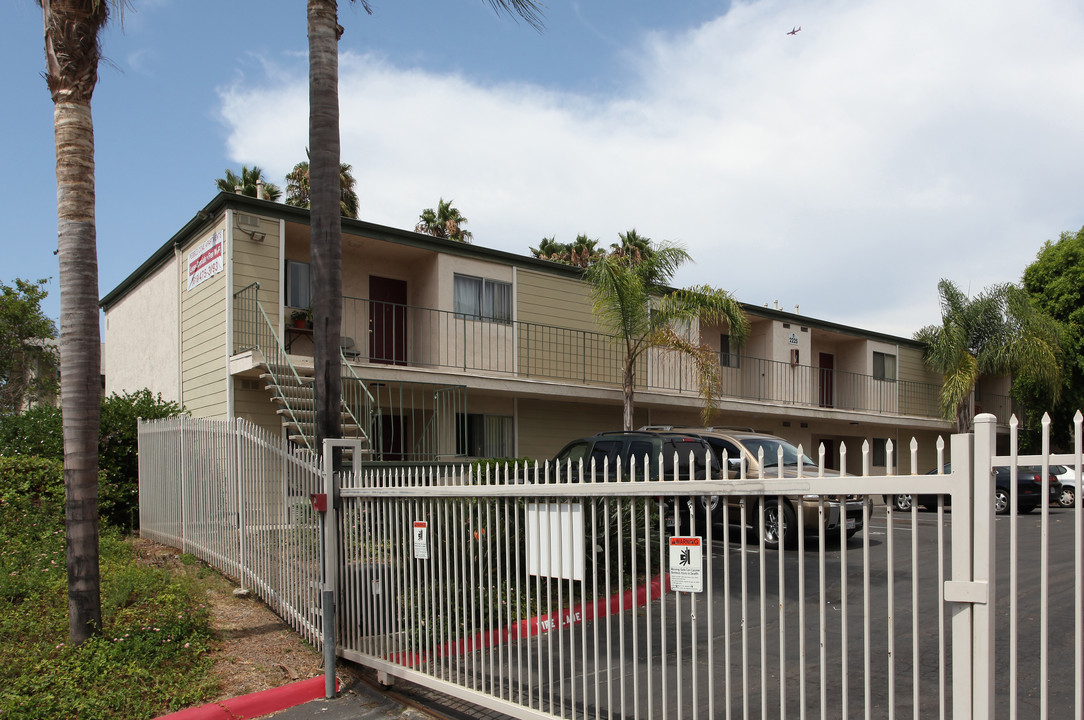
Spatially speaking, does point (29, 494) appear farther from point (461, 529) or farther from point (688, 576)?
point (688, 576)

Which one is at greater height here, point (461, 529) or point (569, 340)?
point (569, 340)

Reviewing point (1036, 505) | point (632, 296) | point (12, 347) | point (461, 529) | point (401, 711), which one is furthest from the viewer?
point (12, 347)

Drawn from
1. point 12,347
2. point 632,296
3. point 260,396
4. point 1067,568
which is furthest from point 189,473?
point 12,347

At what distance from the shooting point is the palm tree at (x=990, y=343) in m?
24.8

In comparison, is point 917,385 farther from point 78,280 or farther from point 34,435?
point 78,280

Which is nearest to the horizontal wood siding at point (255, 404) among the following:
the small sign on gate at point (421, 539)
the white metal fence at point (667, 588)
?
the white metal fence at point (667, 588)

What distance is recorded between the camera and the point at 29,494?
1070cm

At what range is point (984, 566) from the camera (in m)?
2.90

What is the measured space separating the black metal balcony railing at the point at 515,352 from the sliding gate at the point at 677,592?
8.99 meters

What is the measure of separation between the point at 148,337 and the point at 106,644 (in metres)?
12.3

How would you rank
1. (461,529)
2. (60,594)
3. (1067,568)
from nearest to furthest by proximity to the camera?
(461,529) < (60,594) < (1067,568)

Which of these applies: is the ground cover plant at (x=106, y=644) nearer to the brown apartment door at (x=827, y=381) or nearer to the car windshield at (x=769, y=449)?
the car windshield at (x=769, y=449)

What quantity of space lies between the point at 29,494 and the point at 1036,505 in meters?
21.5

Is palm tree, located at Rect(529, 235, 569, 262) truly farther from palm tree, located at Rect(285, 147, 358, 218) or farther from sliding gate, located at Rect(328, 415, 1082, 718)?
sliding gate, located at Rect(328, 415, 1082, 718)
